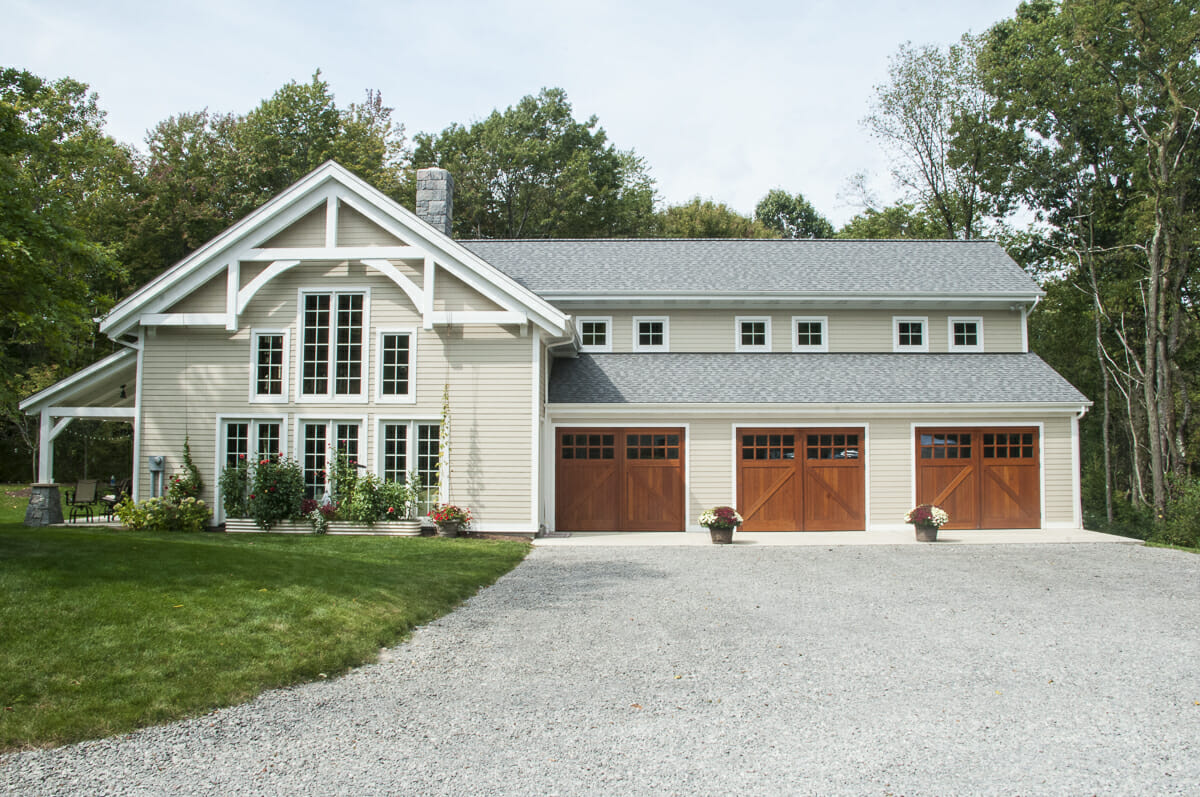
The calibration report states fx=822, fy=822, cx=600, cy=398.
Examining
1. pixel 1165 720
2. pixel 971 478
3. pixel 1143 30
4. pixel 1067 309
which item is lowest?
pixel 1165 720

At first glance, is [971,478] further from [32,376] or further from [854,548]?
[32,376]

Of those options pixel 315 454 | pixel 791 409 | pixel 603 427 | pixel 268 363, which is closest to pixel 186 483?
pixel 315 454

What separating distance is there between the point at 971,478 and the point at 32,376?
27.0m

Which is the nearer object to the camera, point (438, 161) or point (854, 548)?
point (854, 548)

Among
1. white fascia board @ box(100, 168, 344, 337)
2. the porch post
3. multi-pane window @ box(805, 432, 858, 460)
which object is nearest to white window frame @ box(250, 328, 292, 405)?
white fascia board @ box(100, 168, 344, 337)

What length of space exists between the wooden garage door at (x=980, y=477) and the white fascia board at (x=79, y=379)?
51.8 feet

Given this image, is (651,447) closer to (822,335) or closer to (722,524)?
(722,524)

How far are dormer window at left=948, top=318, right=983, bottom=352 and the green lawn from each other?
12993mm

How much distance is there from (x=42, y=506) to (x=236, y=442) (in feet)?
11.8

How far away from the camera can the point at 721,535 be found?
48.5ft

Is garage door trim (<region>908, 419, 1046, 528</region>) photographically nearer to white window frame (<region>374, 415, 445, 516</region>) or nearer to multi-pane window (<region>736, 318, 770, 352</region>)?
multi-pane window (<region>736, 318, 770, 352</region>)

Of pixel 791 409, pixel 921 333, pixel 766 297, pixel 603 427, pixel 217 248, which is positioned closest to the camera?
pixel 217 248

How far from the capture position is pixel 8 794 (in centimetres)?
409

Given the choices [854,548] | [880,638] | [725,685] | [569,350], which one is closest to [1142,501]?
[854,548]
